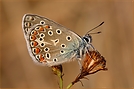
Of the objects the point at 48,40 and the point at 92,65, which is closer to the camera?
the point at 92,65

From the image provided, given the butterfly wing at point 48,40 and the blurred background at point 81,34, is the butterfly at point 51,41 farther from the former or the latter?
the blurred background at point 81,34

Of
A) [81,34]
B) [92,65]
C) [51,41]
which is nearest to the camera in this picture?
[92,65]

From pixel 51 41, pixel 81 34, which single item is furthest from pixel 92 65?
pixel 81 34

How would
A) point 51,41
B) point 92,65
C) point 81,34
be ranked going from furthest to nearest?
1. point 81,34
2. point 51,41
3. point 92,65

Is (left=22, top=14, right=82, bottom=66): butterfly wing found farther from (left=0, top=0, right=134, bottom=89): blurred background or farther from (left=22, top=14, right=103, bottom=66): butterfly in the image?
(left=0, top=0, right=134, bottom=89): blurred background

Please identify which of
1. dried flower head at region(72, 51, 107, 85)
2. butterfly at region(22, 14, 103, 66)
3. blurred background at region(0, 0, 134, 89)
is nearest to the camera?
dried flower head at region(72, 51, 107, 85)

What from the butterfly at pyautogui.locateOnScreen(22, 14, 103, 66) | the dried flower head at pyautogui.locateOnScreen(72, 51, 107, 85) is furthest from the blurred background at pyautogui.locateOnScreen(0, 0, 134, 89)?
the dried flower head at pyautogui.locateOnScreen(72, 51, 107, 85)

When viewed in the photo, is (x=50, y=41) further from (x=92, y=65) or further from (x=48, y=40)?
(x=92, y=65)
